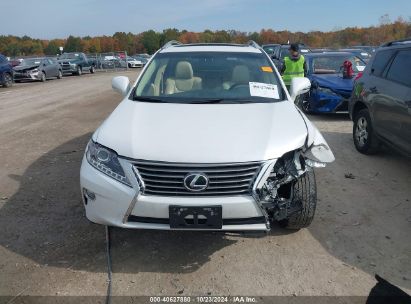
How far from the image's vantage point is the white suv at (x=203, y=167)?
10.0ft

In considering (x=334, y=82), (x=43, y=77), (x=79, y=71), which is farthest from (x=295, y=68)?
(x=79, y=71)

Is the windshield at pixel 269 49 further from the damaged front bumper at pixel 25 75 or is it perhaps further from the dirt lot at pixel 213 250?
the damaged front bumper at pixel 25 75

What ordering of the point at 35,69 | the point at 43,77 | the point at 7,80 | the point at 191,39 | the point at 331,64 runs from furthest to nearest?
the point at 191,39 → the point at 43,77 → the point at 35,69 → the point at 7,80 → the point at 331,64

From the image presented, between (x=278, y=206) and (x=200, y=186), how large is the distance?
26.6 inches

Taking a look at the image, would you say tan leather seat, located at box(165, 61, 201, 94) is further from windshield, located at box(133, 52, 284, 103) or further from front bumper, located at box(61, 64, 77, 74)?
front bumper, located at box(61, 64, 77, 74)

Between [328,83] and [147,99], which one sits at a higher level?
[147,99]

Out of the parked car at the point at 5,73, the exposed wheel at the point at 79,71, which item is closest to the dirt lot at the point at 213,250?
the parked car at the point at 5,73

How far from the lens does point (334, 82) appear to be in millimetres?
8984

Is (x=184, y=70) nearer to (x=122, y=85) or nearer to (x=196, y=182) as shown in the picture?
(x=122, y=85)

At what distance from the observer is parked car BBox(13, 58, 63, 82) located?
2320cm

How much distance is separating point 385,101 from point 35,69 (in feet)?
72.4

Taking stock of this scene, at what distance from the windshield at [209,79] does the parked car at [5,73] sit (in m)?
17.5

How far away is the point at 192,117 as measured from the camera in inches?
145

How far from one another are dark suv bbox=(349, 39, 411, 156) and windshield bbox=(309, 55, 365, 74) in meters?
3.37
